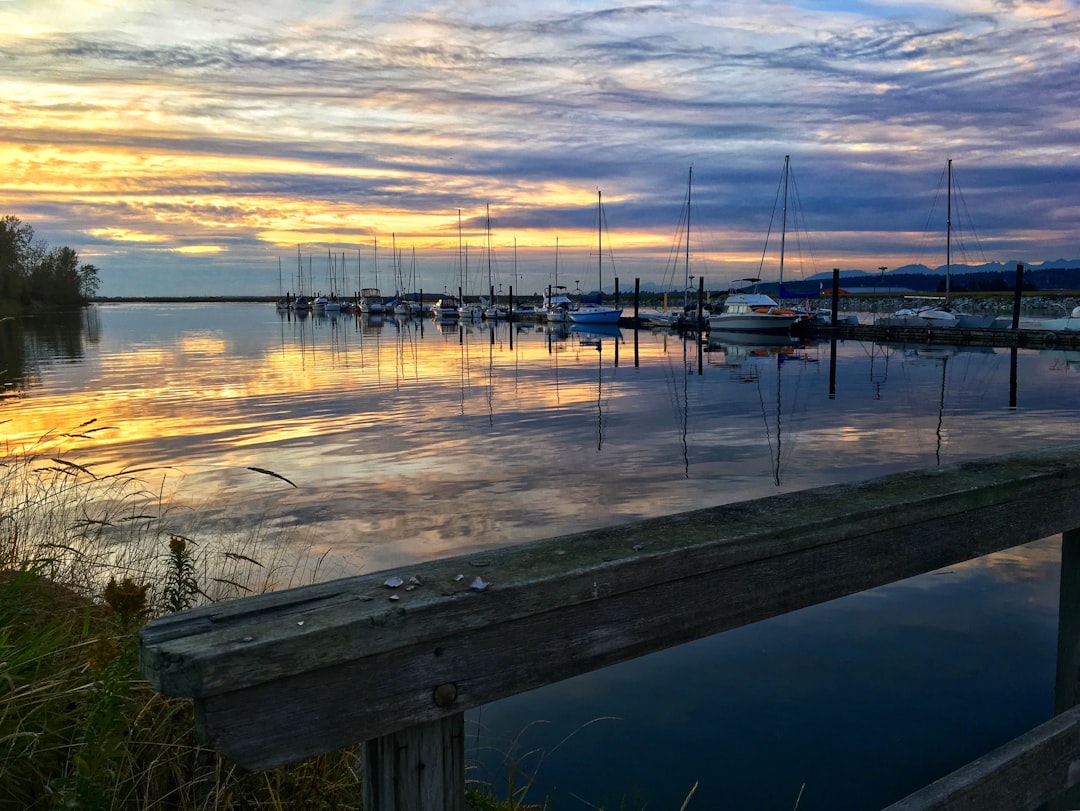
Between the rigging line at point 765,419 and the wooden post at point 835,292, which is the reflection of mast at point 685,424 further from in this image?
the wooden post at point 835,292

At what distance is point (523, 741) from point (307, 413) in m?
16.6

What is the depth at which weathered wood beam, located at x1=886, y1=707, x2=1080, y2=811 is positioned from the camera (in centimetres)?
228

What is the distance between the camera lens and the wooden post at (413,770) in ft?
5.23

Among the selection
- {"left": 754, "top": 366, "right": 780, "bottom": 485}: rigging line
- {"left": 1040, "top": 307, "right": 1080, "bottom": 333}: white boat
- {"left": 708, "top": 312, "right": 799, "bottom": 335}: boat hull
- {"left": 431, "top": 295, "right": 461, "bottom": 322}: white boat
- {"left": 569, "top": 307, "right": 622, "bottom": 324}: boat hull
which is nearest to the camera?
{"left": 754, "top": 366, "right": 780, "bottom": 485}: rigging line

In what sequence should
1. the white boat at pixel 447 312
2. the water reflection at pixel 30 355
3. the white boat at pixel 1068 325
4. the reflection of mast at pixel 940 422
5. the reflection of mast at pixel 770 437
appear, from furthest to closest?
1. the white boat at pixel 447 312
2. the white boat at pixel 1068 325
3. the water reflection at pixel 30 355
4. the reflection of mast at pixel 940 422
5. the reflection of mast at pixel 770 437

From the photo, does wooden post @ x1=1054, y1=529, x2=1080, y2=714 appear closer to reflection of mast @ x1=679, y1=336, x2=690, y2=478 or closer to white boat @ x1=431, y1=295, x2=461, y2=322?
reflection of mast @ x1=679, y1=336, x2=690, y2=478

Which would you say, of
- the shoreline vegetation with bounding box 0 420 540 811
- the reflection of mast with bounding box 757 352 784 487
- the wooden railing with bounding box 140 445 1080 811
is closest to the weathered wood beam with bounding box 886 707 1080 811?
the wooden railing with bounding box 140 445 1080 811

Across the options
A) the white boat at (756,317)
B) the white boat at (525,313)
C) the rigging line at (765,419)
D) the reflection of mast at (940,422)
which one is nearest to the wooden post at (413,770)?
the rigging line at (765,419)

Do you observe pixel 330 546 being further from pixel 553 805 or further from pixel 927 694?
pixel 927 694

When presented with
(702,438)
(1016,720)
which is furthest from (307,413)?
(1016,720)

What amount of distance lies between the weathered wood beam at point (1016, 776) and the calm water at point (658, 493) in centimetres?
275

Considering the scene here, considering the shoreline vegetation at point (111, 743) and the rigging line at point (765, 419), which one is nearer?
the shoreline vegetation at point (111, 743)

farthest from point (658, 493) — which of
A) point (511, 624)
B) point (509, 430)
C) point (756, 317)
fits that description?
point (756, 317)

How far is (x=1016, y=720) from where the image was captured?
19.5 feet
